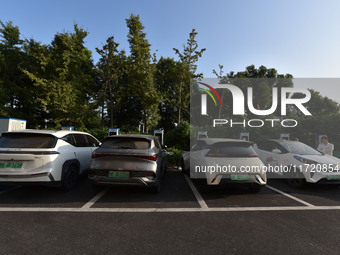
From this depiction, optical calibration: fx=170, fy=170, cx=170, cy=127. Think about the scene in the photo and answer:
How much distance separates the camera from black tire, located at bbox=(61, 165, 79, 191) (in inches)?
169

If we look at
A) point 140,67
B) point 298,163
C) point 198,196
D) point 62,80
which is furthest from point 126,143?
point 62,80

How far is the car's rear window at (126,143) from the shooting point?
4.11 metres

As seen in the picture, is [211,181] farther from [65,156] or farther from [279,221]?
[65,156]

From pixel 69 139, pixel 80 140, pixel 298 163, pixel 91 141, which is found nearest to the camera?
pixel 69 139

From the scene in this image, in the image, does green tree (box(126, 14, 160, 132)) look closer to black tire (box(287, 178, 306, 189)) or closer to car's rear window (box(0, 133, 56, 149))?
car's rear window (box(0, 133, 56, 149))

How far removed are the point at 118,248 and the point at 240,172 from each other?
292 cm

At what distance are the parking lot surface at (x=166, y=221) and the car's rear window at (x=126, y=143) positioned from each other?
3.95ft

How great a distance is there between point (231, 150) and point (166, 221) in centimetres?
226

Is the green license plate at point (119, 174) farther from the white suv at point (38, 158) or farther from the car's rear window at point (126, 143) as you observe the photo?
the white suv at point (38, 158)

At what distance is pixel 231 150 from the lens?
4.20m

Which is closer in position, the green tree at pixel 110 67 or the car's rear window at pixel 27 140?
the car's rear window at pixel 27 140

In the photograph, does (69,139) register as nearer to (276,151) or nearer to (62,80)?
(276,151)

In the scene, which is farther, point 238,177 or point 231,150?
point 231,150

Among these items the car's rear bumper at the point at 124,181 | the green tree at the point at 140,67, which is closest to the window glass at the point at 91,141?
the car's rear bumper at the point at 124,181
